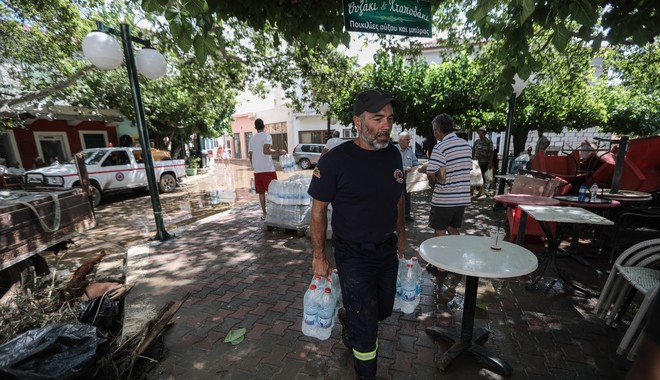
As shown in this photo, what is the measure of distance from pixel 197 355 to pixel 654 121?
20.2 meters

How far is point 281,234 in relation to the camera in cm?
572

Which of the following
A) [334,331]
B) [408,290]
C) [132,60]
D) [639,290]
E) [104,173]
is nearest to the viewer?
[639,290]

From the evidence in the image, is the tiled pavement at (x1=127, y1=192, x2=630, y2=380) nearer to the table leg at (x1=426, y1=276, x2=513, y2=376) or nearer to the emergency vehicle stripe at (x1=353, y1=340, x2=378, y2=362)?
the table leg at (x1=426, y1=276, x2=513, y2=376)

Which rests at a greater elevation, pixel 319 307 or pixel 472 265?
pixel 472 265

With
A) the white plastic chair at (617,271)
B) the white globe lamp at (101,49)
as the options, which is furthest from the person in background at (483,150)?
the white globe lamp at (101,49)

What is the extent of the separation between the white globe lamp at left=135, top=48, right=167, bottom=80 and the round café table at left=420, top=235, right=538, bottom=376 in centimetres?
487

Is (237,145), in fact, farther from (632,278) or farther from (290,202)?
(632,278)

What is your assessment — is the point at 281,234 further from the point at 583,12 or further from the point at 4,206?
the point at 583,12

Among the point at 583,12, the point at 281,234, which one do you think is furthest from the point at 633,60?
the point at 281,234

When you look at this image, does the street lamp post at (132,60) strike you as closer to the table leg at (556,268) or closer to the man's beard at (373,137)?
the man's beard at (373,137)

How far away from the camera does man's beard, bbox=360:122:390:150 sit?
1.97 m

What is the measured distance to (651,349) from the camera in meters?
0.79

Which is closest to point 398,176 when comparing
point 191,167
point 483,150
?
point 483,150

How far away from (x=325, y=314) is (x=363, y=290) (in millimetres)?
418
